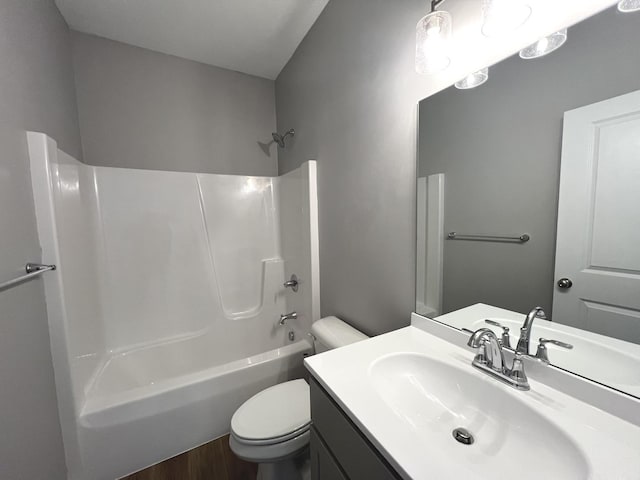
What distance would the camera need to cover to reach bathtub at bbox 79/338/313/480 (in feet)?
4.09

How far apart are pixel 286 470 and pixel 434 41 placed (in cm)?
186

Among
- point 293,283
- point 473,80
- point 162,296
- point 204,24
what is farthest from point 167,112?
point 473,80

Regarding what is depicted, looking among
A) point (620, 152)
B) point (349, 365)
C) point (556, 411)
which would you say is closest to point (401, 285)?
point (349, 365)

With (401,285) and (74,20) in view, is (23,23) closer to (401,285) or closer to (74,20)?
(74,20)

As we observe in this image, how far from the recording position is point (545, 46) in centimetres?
67

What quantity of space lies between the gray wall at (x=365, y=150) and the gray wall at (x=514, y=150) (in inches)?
5.9

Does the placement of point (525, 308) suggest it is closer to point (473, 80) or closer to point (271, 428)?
point (473, 80)

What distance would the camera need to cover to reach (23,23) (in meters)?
1.09

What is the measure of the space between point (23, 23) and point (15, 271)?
1086mm

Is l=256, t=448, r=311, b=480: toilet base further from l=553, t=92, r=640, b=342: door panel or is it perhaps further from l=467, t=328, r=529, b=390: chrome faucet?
l=553, t=92, r=640, b=342: door panel

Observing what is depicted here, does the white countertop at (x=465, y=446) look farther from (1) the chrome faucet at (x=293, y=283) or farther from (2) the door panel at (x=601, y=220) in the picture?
(1) the chrome faucet at (x=293, y=283)

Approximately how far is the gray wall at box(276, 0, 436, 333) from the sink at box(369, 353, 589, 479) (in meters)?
0.32

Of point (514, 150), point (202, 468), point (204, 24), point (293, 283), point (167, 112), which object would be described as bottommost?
point (202, 468)

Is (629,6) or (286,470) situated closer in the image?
(629,6)
